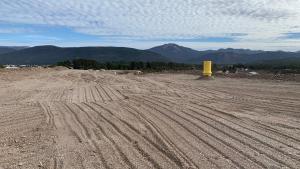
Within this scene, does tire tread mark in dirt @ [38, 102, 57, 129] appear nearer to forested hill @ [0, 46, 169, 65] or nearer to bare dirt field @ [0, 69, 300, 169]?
bare dirt field @ [0, 69, 300, 169]

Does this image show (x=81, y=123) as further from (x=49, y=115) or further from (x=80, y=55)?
(x=80, y=55)

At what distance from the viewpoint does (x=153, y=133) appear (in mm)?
9945

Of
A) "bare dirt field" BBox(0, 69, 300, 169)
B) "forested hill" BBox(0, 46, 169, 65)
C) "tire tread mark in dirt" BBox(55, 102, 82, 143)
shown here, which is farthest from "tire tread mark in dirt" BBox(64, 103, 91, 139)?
"forested hill" BBox(0, 46, 169, 65)

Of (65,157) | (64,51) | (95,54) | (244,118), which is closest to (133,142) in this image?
(65,157)

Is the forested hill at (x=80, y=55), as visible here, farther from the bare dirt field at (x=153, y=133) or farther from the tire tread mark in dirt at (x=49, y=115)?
the bare dirt field at (x=153, y=133)

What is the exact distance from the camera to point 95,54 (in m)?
181

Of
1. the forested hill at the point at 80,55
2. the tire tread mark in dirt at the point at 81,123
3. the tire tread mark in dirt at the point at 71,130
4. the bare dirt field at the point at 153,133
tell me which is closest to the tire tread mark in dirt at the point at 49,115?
the bare dirt field at the point at 153,133

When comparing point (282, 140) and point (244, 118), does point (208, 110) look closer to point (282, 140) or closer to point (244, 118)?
point (244, 118)

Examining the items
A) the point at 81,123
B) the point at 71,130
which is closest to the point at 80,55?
the point at 81,123

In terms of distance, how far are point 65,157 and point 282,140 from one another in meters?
3.99

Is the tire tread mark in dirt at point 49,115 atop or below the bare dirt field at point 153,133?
below

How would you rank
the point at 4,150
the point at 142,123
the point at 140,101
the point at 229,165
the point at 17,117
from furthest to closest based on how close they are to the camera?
the point at 140,101 → the point at 17,117 → the point at 142,123 → the point at 4,150 → the point at 229,165

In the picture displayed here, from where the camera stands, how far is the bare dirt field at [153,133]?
7754 millimetres

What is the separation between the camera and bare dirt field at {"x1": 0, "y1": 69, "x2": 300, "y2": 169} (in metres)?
7.75
